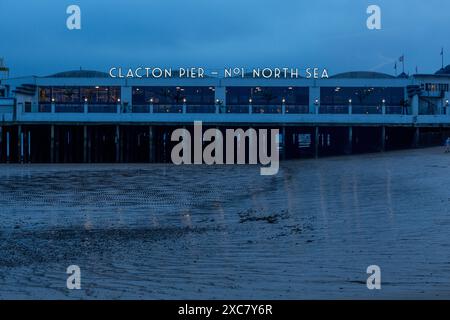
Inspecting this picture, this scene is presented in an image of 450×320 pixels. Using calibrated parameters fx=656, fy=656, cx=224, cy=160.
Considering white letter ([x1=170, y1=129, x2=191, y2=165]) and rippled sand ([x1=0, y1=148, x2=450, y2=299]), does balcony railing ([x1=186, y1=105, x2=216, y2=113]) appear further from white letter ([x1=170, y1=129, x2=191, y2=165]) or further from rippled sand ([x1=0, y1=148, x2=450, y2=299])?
rippled sand ([x1=0, y1=148, x2=450, y2=299])

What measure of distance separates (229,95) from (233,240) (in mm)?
41942

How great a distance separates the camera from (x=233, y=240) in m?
10.4

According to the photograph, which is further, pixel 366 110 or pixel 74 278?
pixel 366 110

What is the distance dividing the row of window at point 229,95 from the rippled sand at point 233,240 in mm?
31323

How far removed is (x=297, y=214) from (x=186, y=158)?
31.5 meters

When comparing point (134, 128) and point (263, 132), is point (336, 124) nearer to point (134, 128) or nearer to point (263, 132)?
point (263, 132)

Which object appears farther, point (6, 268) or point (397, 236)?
point (397, 236)

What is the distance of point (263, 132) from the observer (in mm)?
46406

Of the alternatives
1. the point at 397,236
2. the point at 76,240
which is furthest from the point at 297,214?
the point at 76,240

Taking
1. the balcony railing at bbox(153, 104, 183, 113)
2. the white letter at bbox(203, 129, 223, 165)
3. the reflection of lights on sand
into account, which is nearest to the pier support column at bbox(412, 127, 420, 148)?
the white letter at bbox(203, 129, 223, 165)

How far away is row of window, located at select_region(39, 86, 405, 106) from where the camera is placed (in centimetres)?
5184

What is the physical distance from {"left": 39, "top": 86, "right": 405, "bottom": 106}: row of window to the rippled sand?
1233 inches

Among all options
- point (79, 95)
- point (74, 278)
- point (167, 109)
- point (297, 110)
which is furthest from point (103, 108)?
point (74, 278)

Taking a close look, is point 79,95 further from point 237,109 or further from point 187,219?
point 187,219
